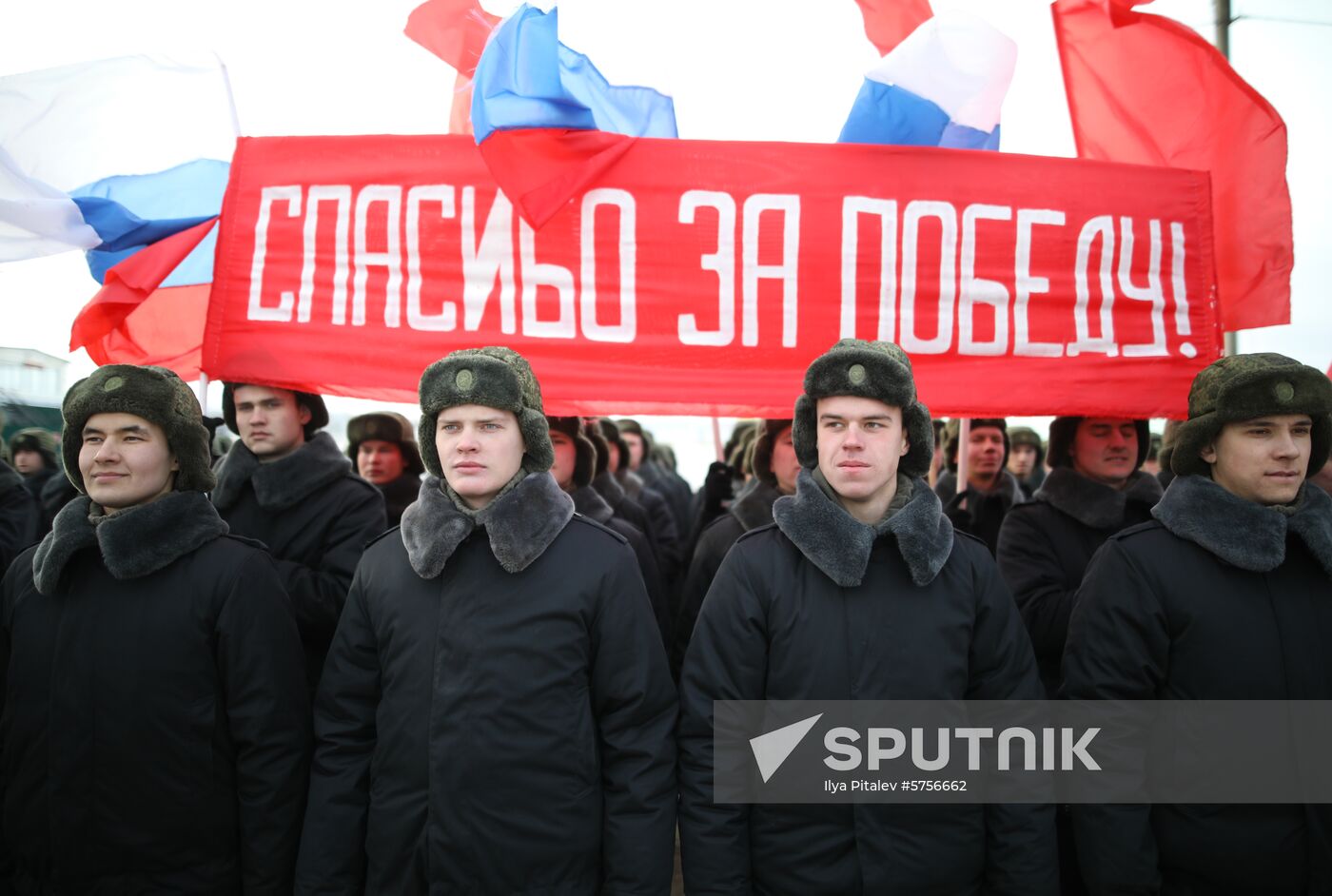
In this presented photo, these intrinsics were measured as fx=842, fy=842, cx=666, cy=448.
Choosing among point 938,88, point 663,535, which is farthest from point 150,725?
point 663,535

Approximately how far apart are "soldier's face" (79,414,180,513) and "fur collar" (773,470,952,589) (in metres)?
1.88

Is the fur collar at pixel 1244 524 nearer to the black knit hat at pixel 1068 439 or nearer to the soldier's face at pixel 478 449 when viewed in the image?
the black knit hat at pixel 1068 439

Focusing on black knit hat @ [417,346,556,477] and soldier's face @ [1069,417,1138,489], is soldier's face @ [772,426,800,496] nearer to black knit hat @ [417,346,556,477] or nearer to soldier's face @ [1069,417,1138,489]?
soldier's face @ [1069,417,1138,489]

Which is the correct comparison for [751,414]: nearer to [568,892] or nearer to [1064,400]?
[1064,400]

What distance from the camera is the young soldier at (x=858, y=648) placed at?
7.30ft

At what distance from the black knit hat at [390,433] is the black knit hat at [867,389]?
10.0 feet

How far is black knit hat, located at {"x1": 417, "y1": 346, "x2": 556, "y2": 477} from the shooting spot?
2377 millimetres

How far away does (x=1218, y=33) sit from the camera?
519cm

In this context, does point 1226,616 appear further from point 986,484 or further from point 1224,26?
point 1224,26

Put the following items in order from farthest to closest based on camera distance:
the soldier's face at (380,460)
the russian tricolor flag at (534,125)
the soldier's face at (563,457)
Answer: the soldier's face at (380,460), the soldier's face at (563,457), the russian tricolor flag at (534,125)

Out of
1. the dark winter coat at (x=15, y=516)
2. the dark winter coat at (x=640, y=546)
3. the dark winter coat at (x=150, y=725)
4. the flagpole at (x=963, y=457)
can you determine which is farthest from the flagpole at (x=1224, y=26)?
the dark winter coat at (x=15, y=516)

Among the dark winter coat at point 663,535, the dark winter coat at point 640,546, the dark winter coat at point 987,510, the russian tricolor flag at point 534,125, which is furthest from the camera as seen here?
the dark winter coat at point 663,535

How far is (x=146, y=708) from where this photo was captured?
7.75ft

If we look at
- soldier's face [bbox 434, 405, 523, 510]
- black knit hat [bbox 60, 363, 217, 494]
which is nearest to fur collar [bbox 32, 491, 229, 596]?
black knit hat [bbox 60, 363, 217, 494]
